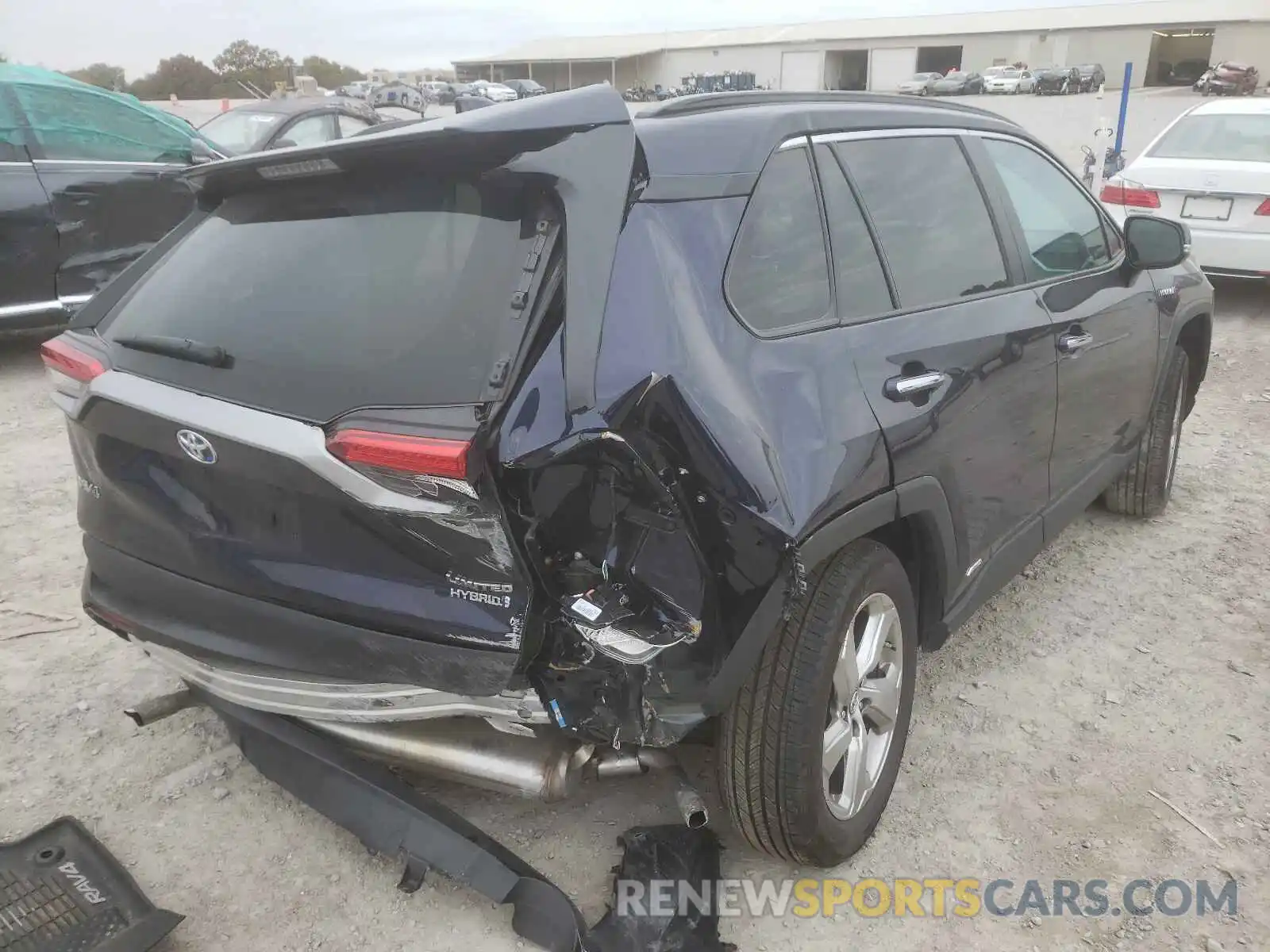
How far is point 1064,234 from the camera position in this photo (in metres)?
3.37

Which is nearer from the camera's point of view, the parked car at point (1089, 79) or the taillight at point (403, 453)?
the taillight at point (403, 453)

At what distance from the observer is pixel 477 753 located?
2.26 m

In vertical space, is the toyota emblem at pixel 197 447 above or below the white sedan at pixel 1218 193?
above

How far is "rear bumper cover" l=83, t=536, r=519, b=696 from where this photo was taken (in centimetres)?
192

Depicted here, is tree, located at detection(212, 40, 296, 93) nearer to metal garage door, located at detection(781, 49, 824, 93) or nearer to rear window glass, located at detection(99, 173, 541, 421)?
metal garage door, located at detection(781, 49, 824, 93)

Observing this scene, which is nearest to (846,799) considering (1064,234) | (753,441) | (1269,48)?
(753,441)

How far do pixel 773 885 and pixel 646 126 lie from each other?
189cm

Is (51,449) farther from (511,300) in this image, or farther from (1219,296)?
(1219,296)

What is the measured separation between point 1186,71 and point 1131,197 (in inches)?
2488

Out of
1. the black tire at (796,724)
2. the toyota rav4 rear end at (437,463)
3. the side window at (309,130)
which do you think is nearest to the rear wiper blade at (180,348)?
the toyota rav4 rear end at (437,463)

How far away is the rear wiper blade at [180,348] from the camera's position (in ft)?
6.80

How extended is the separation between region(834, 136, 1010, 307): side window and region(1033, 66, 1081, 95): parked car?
50.9 meters

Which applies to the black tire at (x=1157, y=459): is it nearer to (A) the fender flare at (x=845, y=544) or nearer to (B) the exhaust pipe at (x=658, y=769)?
(A) the fender flare at (x=845, y=544)

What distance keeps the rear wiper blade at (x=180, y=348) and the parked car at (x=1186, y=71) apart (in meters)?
67.9
